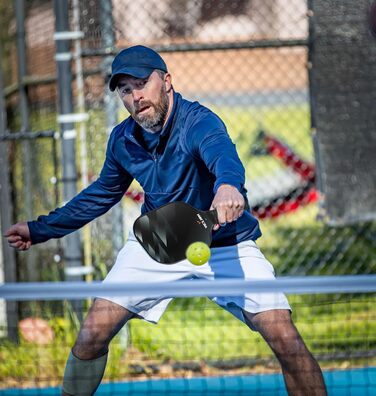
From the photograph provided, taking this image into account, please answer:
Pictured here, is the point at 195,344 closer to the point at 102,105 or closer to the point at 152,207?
the point at 102,105

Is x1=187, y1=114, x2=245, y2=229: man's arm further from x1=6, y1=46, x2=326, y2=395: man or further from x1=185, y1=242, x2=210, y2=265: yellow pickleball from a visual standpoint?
x1=185, y1=242, x2=210, y2=265: yellow pickleball

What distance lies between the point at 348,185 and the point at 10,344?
2258 mm

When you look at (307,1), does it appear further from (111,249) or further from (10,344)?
(10,344)

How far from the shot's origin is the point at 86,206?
444cm

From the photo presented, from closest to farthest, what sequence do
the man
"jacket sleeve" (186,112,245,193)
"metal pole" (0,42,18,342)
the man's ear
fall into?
1. "jacket sleeve" (186,112,245,193)
2. the man
3. the man's ear
4. "metal pole" (0,42,18,342)

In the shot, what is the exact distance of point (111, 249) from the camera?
5.96 metres

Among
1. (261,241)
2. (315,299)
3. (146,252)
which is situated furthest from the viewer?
(261,241)

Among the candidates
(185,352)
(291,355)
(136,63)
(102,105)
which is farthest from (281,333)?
A: (102,105)

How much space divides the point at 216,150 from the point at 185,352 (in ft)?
7.82

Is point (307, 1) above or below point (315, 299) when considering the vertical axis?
above

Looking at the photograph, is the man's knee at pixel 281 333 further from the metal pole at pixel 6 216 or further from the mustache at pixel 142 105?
the metal pole at pixel 6 216

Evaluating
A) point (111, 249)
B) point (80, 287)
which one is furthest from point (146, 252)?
point (111, 249)

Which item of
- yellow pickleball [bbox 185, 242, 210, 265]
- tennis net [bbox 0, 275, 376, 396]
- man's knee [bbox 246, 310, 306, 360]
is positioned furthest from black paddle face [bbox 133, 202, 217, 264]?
tennis net [bbox 0, 275, 376, 396]

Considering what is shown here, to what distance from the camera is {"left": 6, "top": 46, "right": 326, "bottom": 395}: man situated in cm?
390
